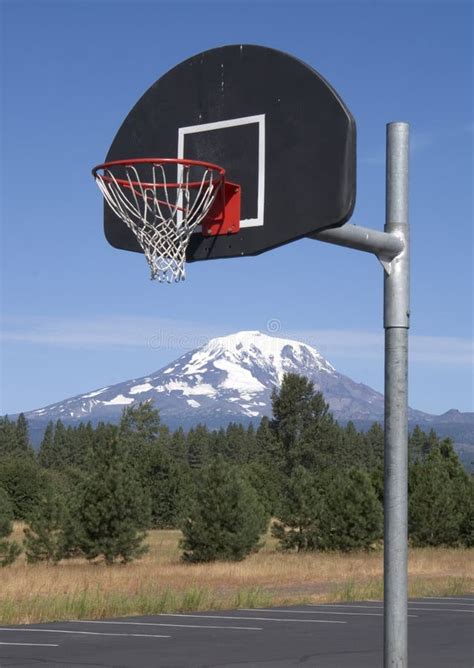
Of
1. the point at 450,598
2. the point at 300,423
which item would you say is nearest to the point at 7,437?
the point at 300,423

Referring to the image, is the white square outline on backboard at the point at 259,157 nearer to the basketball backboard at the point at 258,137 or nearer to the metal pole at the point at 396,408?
the basketball backboard at the point at 258,137

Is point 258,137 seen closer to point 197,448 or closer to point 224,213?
point 224,213

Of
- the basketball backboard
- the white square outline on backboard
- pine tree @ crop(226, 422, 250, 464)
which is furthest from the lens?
pine tree @ crop(226, 422, 250, 464)

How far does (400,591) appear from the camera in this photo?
243 inches

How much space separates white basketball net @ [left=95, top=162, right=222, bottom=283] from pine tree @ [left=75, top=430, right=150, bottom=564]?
104 feet

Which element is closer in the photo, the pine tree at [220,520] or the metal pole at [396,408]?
the metal pole at [396,408]

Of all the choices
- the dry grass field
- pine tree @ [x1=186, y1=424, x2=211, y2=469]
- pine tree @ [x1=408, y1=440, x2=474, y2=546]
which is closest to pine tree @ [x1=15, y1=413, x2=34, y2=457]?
pine tree @ [x1=186, y1=424, x2=211, y2=469]

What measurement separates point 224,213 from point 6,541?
32.8 meters

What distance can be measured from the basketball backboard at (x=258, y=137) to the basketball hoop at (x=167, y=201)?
103mm

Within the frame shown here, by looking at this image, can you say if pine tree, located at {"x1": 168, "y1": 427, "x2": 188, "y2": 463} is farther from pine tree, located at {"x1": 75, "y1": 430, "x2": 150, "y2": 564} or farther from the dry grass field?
pine tree, located at {"x1": 75, "y1": 430, "x2": 150, "y2": 564}

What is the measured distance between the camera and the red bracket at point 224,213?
6.60m

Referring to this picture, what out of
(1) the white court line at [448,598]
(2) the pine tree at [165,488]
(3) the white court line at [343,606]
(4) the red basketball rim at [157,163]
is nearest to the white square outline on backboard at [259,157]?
(4) the red basketball rim at [157,163]

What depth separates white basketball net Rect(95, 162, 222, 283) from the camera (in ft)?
21.7

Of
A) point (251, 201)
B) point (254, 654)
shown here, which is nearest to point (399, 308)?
point (251, 201)
